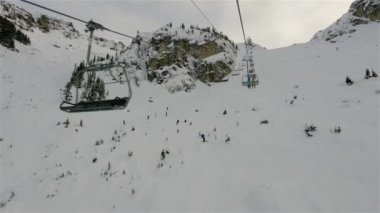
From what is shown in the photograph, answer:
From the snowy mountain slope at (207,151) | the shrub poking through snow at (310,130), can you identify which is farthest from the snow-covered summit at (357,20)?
the shrub poking through snow at (310,130)

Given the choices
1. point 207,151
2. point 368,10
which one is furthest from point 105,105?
point 368,10

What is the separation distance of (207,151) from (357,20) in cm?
3233

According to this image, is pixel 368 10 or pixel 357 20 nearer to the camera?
pixel 368 10

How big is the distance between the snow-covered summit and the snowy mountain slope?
580 inches

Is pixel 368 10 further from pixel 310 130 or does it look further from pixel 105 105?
pixel 105 105

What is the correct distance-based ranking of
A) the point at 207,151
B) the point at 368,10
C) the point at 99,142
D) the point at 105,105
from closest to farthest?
the point at 105,105 < the point at 207,151 < the point at 99,142 < the point at 368,10

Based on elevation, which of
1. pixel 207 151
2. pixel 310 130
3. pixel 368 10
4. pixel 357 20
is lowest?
pixel 207 151

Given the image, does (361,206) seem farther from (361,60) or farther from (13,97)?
(13,97)

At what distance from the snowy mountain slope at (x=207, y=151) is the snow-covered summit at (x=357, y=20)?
48.3ft

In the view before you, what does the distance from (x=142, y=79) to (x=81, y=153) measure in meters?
13.0

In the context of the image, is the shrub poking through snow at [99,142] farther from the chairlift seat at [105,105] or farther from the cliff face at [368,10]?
the cliff face at [368,10]

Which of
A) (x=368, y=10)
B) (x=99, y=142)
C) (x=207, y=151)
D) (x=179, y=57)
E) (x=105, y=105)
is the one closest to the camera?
(x=105, y=105)

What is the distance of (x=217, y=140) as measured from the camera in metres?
11.1

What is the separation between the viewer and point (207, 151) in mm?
10250
